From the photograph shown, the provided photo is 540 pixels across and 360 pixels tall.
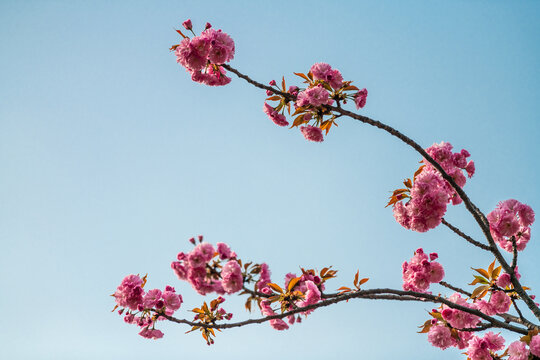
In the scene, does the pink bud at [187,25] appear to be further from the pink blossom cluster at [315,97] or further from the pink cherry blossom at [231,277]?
the pink cherry blossom at [231,277]

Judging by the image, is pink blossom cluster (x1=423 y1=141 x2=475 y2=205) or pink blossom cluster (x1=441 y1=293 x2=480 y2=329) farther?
pink blossom cluster (x1=423 y1=141 x2=475 y2=205)

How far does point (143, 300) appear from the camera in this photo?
3.62 meters

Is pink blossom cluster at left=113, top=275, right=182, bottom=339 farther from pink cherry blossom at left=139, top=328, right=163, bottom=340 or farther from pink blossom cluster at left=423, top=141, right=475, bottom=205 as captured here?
pink blossom cluster at left=423, top=141, right=475, bottom=205

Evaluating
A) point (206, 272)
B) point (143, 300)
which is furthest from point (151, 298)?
point (206, 272)

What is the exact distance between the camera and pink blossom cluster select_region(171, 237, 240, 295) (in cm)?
280

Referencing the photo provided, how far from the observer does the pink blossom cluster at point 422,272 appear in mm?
3664

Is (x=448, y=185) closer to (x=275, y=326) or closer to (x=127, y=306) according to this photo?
(x=275, y=326)

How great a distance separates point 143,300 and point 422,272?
2751 millimetres

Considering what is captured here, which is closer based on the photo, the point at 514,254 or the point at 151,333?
the point at 514,254

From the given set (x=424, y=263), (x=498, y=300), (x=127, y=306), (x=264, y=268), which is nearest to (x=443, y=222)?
(x=424, y=263)

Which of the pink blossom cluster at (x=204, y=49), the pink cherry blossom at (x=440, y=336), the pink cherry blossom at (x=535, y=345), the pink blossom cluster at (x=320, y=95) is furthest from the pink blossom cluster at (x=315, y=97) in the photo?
the pink cherry blossom at (x=535, y=345)

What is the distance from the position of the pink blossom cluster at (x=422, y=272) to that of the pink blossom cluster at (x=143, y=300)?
7.58 ft

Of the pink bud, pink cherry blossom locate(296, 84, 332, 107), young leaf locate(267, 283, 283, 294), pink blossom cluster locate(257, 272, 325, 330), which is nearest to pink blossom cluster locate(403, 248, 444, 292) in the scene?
pink blossom cluster locate(257, 272, 325, 330)

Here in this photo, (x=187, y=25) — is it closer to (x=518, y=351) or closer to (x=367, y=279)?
(x=367, y=279)
